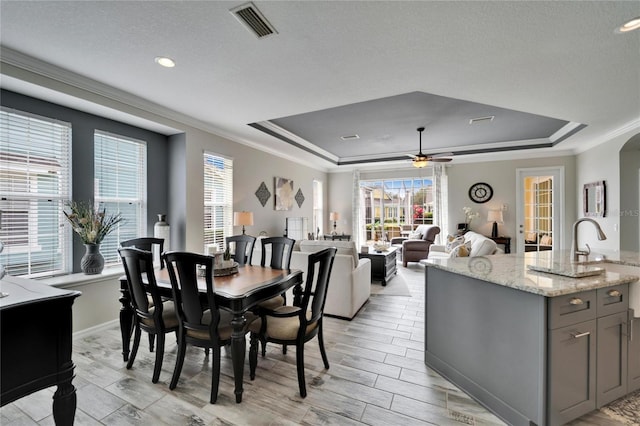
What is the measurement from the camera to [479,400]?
1.97 meters

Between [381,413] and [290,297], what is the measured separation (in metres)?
2.28

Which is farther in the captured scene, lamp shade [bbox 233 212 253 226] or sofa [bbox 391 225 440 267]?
sofa [bbox 391 225 440 267]

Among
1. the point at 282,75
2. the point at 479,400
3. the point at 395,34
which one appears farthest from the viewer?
the point at 282,75

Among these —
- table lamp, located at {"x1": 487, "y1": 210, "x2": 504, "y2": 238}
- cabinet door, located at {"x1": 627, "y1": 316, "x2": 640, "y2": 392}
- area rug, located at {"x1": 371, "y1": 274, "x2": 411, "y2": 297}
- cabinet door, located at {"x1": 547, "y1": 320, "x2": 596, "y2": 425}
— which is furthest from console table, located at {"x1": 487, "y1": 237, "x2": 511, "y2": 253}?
cabinet door, located at {"x1": 547, "y1": 320, "x2": 596, "y2": 425}

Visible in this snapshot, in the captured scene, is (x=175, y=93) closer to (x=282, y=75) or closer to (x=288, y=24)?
(x=282, y=75)


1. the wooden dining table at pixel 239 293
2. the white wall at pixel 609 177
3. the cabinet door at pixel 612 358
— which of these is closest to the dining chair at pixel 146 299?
the wooden dining table at pixel 239 293

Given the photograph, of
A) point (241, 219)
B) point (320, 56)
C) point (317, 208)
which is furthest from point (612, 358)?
point (317, 208)

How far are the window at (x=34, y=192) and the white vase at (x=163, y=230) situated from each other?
93cm

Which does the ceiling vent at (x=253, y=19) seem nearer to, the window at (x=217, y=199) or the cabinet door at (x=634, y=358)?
the window at (x=217, y=199)

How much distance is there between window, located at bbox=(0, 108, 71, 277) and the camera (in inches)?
108

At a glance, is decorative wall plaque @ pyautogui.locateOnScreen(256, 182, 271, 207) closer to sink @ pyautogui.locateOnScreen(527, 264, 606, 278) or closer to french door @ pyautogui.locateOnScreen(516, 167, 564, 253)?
sink @ pyautogui.locateOnScreen(527, 264, 606, 278)

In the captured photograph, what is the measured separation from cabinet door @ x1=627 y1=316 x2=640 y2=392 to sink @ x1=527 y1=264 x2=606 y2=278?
0.41 metres

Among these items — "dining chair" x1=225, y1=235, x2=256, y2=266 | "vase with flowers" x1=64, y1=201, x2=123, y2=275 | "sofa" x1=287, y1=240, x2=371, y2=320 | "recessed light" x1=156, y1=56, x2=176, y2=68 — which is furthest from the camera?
"sofa" x1=287, y1=240, x2=371, y2=320

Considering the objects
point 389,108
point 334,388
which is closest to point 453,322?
point 334,388
